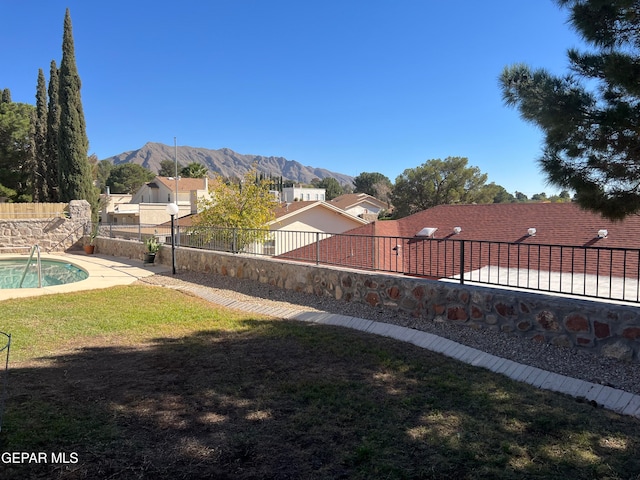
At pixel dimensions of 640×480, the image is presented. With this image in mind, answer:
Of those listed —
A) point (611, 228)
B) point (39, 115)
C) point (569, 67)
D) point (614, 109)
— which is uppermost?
point (39, 115)

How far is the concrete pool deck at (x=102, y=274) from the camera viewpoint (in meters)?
9.70

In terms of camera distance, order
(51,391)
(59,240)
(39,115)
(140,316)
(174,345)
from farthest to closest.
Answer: (39,115), (59,240), (140,316), (174,345), (51,391)

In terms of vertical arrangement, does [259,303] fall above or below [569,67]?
below

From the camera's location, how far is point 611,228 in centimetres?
1426

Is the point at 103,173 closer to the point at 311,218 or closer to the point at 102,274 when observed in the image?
the point at 311,218

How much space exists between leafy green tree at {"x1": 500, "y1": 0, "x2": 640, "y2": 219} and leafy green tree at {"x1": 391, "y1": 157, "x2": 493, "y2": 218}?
1634 inches

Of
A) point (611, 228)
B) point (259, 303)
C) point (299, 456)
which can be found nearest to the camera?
point (299, 456)

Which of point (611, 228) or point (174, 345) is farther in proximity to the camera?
point (611, 228)

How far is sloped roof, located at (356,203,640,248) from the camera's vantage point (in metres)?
14.2

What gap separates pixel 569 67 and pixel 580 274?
Result: 9157 mm

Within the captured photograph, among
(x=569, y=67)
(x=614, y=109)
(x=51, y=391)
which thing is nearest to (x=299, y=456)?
(x=51, y=391)

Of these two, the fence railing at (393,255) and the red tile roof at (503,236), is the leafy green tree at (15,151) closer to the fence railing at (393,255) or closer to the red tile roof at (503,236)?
the fence railing at (393,255)

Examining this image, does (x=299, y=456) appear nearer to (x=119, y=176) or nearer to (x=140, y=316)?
(x=140, y=316)

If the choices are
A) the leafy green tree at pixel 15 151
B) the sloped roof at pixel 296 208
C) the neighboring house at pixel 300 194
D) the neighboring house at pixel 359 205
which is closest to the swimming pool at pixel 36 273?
the sloped roof at pixel 296 208
